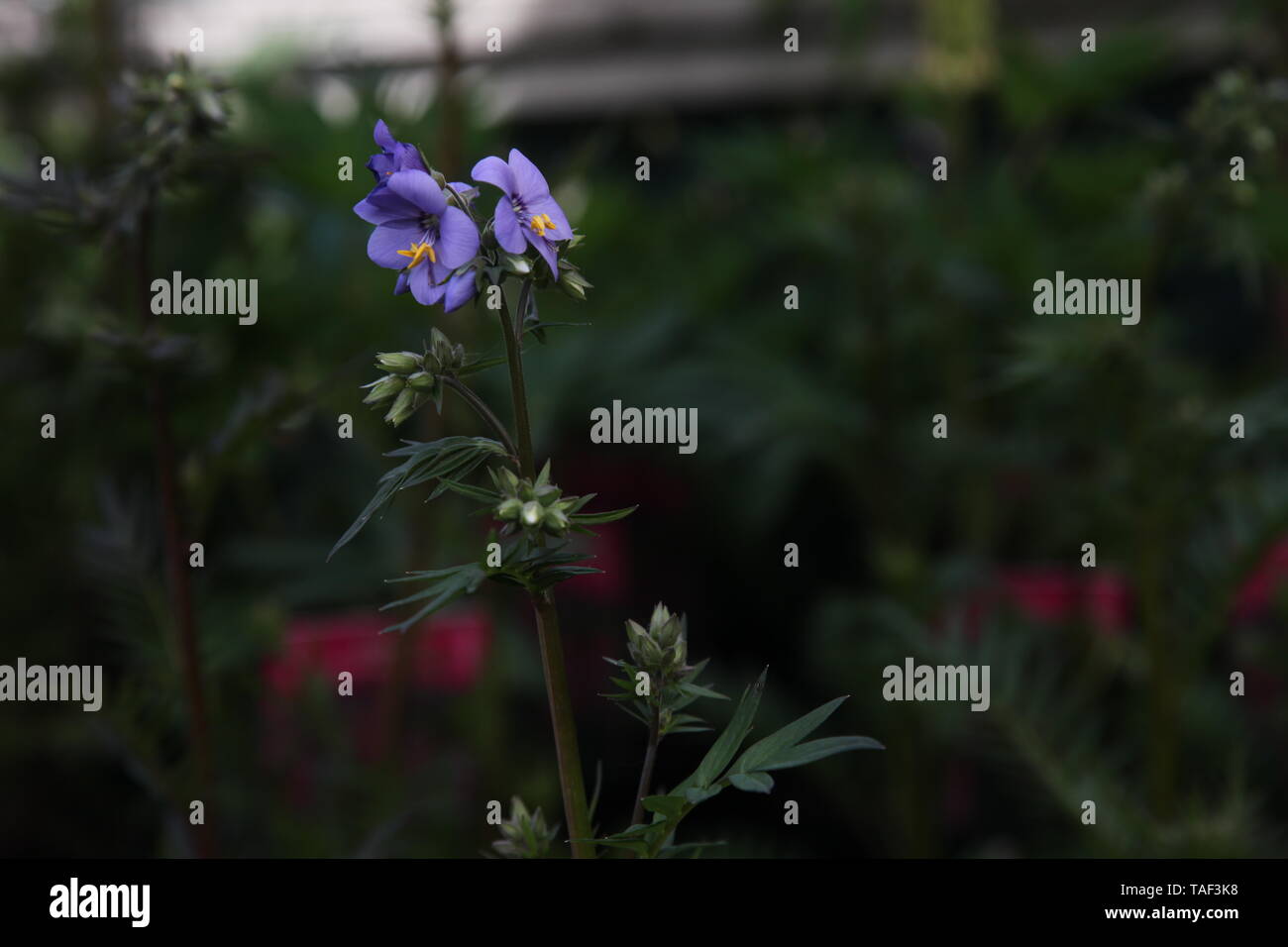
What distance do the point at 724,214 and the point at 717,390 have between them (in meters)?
0.66

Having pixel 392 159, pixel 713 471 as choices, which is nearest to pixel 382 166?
pixel 392 159

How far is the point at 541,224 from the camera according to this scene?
0.56 meters

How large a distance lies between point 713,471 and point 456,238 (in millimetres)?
1433

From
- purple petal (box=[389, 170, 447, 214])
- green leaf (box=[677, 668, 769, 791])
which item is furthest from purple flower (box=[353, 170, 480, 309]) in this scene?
green leaf (box=[677, 668, 769, 791])

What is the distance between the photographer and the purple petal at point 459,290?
0.53 m

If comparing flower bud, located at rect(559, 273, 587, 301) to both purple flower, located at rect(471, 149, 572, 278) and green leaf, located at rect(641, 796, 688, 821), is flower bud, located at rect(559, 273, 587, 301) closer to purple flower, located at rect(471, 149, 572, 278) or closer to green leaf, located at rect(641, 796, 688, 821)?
purple flower, located at rect(471, 149, 572, 278)

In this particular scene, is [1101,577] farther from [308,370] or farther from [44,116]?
[44,116]

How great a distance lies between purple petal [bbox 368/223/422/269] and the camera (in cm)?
57

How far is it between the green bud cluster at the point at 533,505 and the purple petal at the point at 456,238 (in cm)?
10

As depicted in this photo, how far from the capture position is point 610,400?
1814mm

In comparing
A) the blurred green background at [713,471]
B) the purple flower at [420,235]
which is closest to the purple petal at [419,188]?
the purple flower at [420,235]

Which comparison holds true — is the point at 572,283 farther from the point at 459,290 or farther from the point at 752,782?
the point at 752,782

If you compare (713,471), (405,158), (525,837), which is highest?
(713,471)
